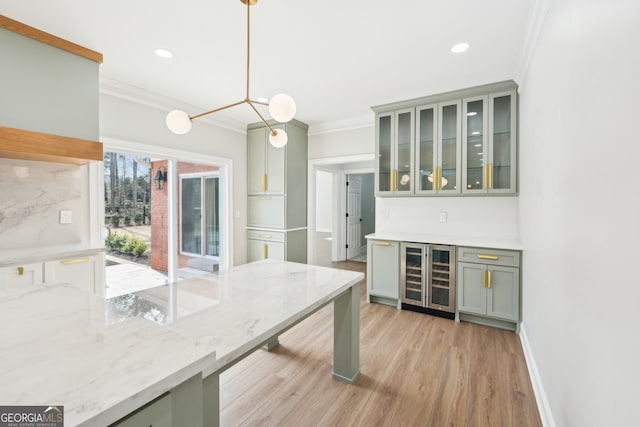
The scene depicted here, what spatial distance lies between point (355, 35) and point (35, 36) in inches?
98.4

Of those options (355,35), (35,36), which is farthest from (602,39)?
(35,36)

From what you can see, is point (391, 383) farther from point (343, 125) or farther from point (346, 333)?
point (343, 125)

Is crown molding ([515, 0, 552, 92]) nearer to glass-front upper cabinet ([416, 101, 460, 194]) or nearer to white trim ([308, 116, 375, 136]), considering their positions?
glass-front upper cabinet ([416, 101, 460, 194])

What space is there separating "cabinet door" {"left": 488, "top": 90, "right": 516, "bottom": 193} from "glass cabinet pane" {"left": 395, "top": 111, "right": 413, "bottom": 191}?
88cm

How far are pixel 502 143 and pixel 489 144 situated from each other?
13cm

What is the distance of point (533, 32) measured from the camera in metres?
2.07

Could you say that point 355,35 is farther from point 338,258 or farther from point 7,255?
point 338,258

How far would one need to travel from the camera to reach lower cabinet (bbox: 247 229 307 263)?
450cm

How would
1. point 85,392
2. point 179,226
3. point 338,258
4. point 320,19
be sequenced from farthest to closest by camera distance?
1. point 338,258
2. point 179,226
3. point 320,19
4. point 85,392

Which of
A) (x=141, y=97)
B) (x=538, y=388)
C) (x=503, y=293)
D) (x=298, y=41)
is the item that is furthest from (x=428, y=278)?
(x=141, y=97)

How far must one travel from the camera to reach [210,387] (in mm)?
1054

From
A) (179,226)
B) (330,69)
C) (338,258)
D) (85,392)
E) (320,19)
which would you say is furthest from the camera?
(338,258)

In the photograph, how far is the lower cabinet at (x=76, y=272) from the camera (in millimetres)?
2277

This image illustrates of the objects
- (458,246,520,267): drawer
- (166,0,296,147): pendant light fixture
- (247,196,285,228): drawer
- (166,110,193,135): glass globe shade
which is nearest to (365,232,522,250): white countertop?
(458,246,520,267): drawer
